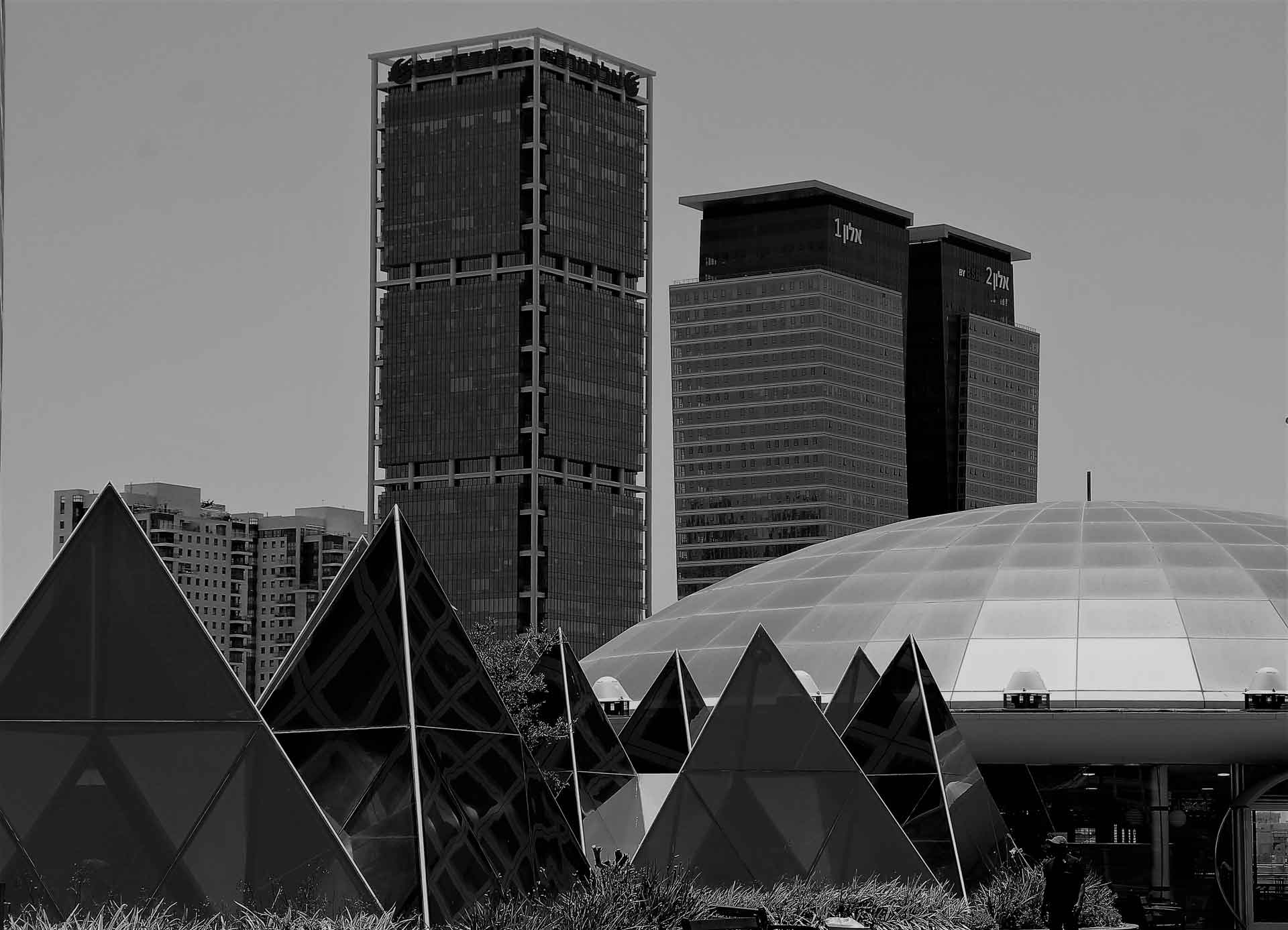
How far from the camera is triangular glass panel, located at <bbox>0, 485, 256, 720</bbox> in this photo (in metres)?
19.7

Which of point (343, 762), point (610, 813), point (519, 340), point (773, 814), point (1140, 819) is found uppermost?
point (519, 340)

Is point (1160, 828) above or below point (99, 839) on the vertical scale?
below

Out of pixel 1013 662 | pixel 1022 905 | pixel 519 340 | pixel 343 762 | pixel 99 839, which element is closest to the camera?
pixel 99 839

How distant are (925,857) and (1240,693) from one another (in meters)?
15.3

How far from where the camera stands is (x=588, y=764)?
3691 cm

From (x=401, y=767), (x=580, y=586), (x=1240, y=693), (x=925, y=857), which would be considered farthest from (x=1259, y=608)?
(x=580, y=586)

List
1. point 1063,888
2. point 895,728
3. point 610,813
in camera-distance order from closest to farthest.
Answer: point 1063,888 → point 895,728 → point 610,813

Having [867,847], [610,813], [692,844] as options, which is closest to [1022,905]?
[867,847]

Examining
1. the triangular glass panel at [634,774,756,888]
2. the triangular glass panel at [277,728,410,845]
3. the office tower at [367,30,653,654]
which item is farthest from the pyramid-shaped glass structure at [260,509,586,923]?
the office tower at [367,30,653,654]

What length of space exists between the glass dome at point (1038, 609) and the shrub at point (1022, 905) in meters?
13.0

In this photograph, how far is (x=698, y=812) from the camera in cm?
2611

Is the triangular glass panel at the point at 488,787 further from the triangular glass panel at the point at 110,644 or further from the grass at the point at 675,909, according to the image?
the triangular glass panel at the point at 110,644

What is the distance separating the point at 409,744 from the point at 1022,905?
34.3 ft

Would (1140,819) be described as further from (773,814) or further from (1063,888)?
(1063,888)
